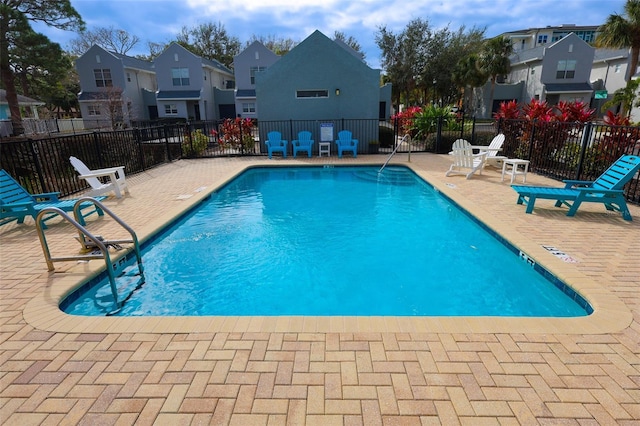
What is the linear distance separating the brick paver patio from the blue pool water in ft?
2.01

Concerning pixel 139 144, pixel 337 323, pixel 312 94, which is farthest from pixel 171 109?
pixel 337 323

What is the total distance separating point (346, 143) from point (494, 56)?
85.1ft

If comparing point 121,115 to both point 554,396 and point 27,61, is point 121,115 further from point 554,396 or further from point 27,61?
point 554,396

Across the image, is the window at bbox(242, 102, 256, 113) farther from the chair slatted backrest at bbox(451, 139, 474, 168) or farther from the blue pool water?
the blue pool water

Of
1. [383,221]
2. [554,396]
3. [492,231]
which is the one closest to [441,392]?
[554,396]

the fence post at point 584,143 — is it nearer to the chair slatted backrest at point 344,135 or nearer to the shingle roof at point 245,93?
the chair slatted backrest at point 344,135

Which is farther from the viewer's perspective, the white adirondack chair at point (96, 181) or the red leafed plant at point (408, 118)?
the red leafed plant at point (408, 118)

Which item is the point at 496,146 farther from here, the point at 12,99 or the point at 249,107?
the point at 12,99

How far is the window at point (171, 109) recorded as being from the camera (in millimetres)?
30609

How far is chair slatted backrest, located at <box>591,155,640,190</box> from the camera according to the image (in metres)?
5.68

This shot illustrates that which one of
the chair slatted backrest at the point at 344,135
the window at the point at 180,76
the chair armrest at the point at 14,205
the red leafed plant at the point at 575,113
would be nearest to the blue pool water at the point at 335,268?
the chair armrest at the point at 14,205

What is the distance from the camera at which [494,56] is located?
31484 millimetres

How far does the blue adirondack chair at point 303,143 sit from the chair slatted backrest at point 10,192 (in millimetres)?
8904

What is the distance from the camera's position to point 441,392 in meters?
2.24
